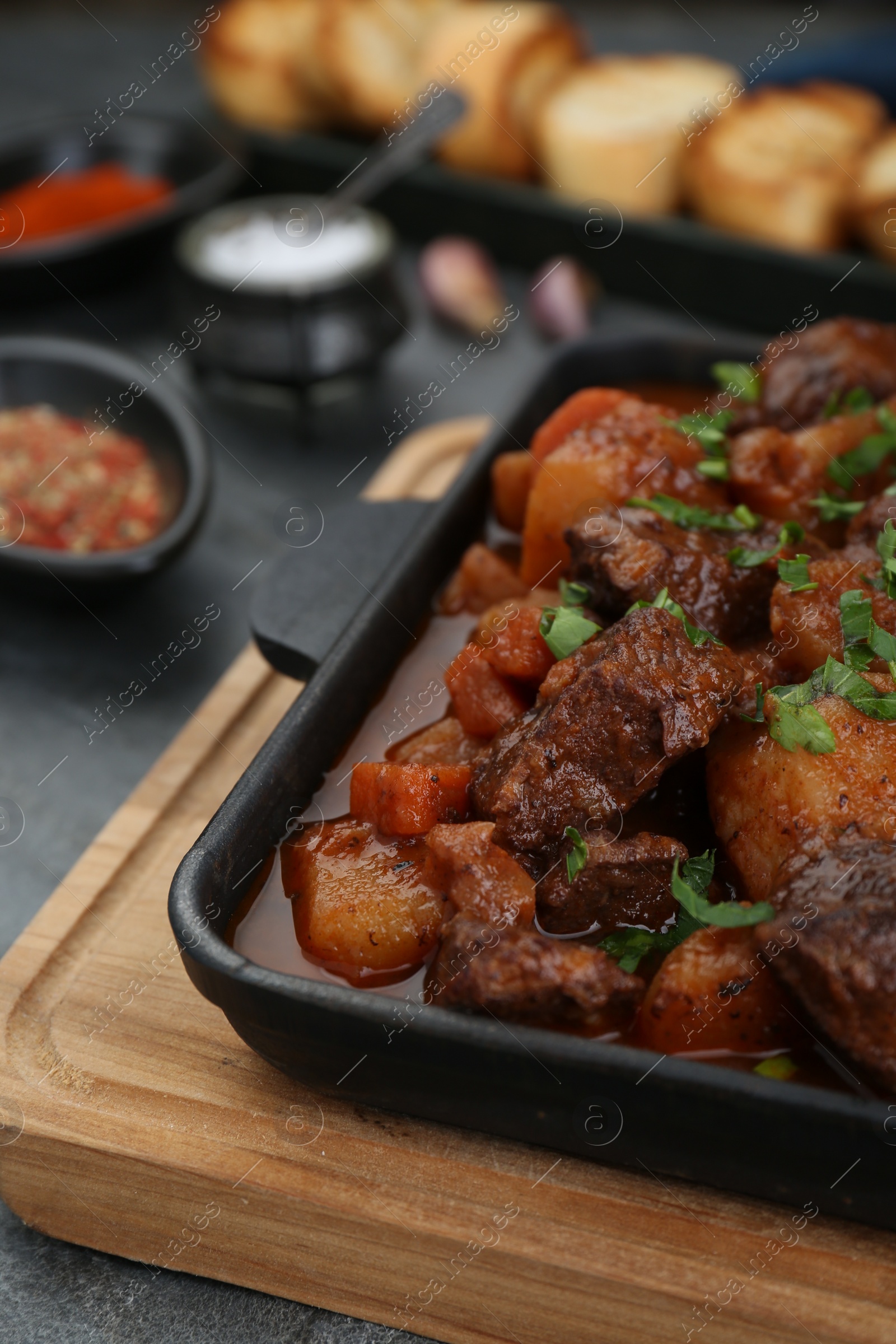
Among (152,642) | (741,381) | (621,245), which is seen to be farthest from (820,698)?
(621,245)

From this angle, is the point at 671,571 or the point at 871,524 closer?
the point at 671,571

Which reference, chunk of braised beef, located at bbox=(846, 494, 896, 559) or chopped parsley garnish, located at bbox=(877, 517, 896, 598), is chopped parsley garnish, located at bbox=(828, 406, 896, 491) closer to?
chunk of braised beef, located at bbox=(846, 494, 896, 559)

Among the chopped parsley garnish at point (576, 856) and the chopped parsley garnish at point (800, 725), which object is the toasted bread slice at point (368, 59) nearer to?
the chopped parsley garnish at point (800, 725)

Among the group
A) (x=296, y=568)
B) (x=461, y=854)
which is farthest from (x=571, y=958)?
(x=296, y=568)

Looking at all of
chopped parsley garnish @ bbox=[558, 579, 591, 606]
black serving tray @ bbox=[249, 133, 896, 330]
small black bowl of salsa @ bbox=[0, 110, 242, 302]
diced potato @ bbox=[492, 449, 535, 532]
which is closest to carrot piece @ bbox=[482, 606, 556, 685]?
chopped parsley garnish @ bbox=[558, 579, 591, 606]

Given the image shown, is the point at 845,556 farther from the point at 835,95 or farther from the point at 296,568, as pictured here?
the point at 835,95

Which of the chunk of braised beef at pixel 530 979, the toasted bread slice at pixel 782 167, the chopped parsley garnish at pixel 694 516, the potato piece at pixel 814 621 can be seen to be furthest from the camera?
the toasted bread slice at pixel 782 167

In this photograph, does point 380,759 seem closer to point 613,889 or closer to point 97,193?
point 613,889

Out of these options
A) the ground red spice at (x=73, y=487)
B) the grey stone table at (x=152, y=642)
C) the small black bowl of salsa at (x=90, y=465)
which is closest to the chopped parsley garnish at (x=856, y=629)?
the grey stone table at (x=152, y=642)
